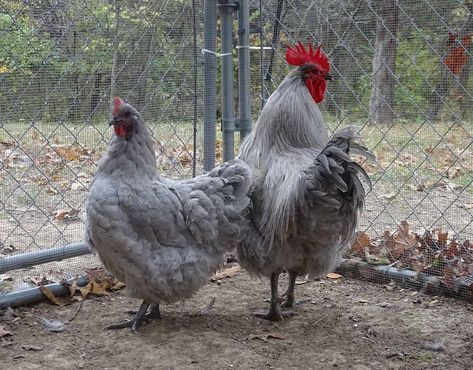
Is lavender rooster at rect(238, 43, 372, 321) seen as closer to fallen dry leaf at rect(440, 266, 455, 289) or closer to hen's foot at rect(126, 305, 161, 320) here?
hen's foot at rect(126, 305, 161, 320)

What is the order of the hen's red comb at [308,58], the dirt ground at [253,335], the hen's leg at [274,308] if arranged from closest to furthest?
the dirt ground at [253,335], the hen's leg at [274,308], the hen's red comb at [308,58]

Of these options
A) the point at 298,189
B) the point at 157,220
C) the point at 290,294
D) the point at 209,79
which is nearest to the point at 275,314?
the point at 290,294

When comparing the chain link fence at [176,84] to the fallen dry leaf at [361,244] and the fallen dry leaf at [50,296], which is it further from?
the fallen dry leaf at [50,296]

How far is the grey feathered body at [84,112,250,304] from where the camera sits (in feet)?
9.15

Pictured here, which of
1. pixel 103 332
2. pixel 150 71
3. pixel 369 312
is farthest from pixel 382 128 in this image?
pixel 103 332

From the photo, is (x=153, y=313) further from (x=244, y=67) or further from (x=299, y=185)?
(x=244, y=67)

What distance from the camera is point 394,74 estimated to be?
3.80m

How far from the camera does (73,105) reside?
10.5 feet

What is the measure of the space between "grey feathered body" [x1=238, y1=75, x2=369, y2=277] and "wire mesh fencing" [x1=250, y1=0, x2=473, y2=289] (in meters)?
0.70

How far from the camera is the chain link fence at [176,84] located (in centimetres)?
307

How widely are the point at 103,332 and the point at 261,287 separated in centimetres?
117

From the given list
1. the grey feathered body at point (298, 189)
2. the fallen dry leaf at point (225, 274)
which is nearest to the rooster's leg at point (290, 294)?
the grey feathered body at point (298, 189)

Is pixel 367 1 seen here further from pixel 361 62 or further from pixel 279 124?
pixel 279 124

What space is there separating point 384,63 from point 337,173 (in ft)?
4.39
